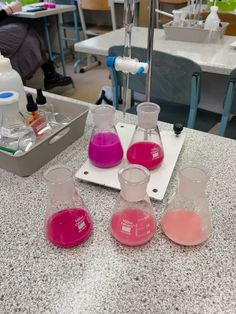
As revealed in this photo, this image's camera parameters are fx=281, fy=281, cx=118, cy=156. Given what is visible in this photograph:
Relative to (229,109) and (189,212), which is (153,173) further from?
(229,109)

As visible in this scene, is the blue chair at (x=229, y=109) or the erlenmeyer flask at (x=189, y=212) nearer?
the erlenmeyer flask at (x=189, y=212)

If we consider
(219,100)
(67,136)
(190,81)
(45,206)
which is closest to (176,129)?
(67,136)

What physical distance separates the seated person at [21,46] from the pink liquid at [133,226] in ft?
8.38

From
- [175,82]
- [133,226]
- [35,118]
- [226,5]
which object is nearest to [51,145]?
[35,118]

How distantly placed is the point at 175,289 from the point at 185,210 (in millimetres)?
161

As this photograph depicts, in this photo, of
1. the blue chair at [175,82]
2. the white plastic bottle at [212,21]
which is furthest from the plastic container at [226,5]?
the blue chair at [175,82]

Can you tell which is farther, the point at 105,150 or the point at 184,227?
the point at 105,150

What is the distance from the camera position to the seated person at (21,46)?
284 cm

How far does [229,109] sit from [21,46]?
7.71 ft

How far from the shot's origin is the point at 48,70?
3350 millimetres

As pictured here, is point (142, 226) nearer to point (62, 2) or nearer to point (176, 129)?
point (176, 129)

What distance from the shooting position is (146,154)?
2.35 ft

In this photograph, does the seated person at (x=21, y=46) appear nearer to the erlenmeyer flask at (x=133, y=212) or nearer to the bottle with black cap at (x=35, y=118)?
the bottle with black cap at (x=35, y=118)

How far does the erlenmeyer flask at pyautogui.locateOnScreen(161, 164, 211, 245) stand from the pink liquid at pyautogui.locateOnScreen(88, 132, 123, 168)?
0.66ft
